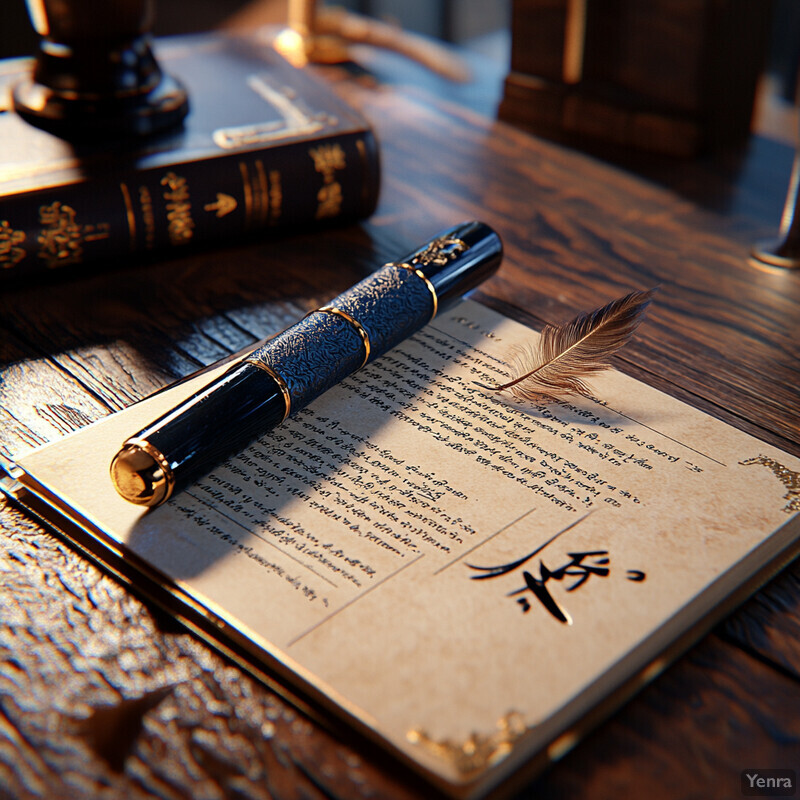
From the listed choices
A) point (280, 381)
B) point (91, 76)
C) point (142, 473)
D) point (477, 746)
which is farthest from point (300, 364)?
point (91, 76)

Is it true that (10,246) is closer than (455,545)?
No

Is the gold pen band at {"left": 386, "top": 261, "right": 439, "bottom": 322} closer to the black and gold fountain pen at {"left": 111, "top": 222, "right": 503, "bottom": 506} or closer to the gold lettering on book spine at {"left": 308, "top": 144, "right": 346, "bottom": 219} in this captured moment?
the black and gold fountain pen at {"left": 111, "top": 222, "right": 503, "bottom": 506}

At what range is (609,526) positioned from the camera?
449 mm

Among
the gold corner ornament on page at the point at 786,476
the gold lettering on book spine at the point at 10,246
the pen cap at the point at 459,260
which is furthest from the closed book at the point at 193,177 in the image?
the gold corner ornament on page at the point at 786,476

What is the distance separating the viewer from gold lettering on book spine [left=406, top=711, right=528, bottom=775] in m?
0.34

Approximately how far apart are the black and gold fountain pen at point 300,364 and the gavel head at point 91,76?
326 millimetres

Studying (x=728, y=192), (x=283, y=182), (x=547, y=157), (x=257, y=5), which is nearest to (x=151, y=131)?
(x=283, y=182)

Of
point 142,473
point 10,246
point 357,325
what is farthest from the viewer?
point 10,246

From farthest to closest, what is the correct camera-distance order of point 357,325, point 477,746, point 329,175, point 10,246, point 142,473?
point 329,175
point 10,246
point 357,325
point 142,473
point 477,746

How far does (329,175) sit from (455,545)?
0.47m

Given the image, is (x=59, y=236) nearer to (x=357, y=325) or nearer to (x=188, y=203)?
(x=188, y=203)

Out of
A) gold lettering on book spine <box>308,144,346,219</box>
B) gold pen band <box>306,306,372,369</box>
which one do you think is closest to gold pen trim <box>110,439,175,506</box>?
gold pen band <box>306,306,372,369</box>

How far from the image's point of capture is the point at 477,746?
1.12 feet

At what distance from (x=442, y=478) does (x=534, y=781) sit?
0.60 ft
